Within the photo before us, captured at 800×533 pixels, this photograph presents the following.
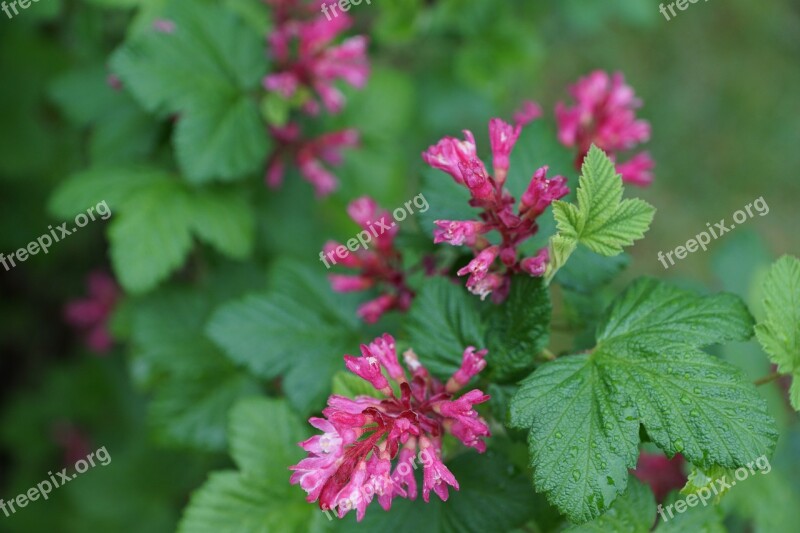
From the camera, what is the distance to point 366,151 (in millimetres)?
3170

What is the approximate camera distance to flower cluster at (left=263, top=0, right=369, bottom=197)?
2.44 metres

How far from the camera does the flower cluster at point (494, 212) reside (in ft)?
5.17

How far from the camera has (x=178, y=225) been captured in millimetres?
2459

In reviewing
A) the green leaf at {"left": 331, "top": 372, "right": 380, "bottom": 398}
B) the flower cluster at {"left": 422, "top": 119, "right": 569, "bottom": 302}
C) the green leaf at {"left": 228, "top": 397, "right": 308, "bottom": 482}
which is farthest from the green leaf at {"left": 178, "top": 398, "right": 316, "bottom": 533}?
the flower cluster at {"left": 422, "top": 119, "right": 569, "bottom": 302}

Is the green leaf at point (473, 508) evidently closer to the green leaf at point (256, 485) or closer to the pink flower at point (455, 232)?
the green leaf at point (256, 485)

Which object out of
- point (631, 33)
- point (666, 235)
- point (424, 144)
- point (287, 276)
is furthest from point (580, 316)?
point (631, 33)

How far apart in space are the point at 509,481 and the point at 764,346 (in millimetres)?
612

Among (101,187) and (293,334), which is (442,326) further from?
(101,187)

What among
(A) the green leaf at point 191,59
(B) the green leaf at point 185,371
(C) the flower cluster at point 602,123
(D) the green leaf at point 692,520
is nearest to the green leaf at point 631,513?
(D) the green leaf at point 692,520

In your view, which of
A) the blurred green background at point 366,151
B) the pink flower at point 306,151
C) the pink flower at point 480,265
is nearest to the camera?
the pink flower at point 480,265

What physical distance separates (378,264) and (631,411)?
2.78 feet

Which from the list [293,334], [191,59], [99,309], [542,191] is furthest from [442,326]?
[99,309]

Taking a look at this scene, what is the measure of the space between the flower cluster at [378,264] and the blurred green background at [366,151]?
29 centimetres

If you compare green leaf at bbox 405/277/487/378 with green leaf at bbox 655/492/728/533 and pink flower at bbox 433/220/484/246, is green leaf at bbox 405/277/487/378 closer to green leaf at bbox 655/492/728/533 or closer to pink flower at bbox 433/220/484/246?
pink flower at bbox 433/220/484/246
